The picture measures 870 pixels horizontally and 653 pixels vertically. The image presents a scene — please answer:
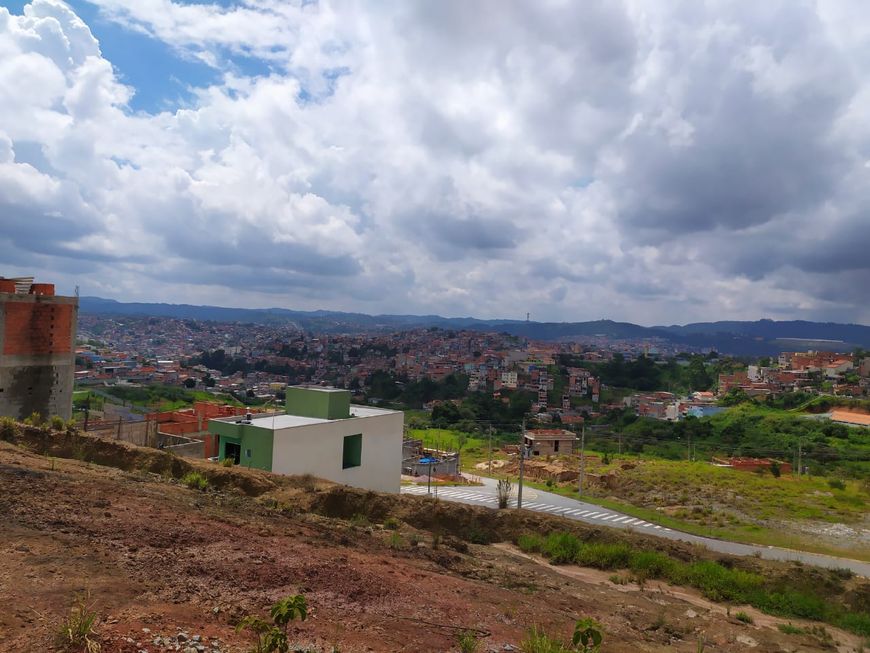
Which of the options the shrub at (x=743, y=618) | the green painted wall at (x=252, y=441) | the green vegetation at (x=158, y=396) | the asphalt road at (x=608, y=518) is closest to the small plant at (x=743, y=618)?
the shrub at (x=743, y=618)

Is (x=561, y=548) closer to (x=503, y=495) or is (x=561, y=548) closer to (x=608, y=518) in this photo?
(x=503, y=495)

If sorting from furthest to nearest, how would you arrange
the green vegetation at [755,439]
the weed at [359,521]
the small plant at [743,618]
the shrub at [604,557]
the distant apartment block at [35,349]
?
the green vegetation at [755,439] → the distant apartment block at [35,349] → the shrub at [604,557] → the weed at [359,521] → the small plant at [743,618]

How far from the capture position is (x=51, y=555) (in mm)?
6047

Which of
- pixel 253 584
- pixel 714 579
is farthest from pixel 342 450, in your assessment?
pixel 253 584

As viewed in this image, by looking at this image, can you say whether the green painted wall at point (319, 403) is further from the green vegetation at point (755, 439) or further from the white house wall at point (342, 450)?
the green vegetation at point (755, 439)

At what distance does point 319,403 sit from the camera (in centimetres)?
2627

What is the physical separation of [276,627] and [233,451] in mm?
20462

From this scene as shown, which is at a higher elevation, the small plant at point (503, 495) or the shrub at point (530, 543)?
the shrub at point (530, 543)

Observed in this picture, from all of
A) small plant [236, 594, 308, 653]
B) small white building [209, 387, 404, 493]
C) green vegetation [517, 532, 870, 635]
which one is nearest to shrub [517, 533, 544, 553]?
green vegetation [517, 532, 870, 635]

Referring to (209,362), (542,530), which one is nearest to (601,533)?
(542,530)

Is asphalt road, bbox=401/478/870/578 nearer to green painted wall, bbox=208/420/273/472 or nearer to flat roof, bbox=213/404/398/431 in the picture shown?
flat roof, bbox=213/404/398/431

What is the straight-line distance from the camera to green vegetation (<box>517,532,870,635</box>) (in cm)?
1158

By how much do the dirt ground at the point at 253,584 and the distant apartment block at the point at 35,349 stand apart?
16379mm

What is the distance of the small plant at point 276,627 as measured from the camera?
4391mm
